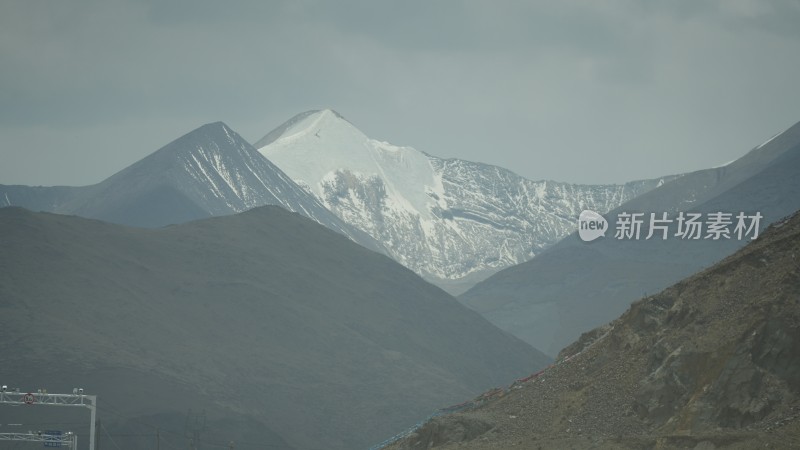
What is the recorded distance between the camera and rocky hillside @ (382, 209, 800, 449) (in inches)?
1957

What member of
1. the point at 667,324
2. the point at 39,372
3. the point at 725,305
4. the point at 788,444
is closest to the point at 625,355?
the point at 667,324

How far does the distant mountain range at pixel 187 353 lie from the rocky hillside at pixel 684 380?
78944 mm

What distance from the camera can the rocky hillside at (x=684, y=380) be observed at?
49.7 meters

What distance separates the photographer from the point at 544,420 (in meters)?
60.5

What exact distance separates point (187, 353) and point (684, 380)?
11556cm

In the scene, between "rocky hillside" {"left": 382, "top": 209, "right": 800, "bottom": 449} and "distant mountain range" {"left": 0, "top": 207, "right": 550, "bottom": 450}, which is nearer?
"rocky hillside" {"left": 382, "top": 209, "right": 800, "bottom": 449}

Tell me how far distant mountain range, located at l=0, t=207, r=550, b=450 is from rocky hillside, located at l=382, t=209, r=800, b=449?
7894 cm

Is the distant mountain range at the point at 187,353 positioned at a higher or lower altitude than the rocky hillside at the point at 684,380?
higher

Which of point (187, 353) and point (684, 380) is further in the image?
point (187, 353)

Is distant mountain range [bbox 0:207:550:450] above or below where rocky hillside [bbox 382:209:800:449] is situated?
above

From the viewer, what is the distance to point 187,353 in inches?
6368

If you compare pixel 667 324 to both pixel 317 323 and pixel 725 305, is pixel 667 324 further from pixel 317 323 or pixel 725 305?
pixel 317 323

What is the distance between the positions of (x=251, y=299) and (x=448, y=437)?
131 m

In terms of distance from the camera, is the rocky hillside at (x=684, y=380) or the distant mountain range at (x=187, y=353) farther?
the distant mountain range at (x=187, y=353)
